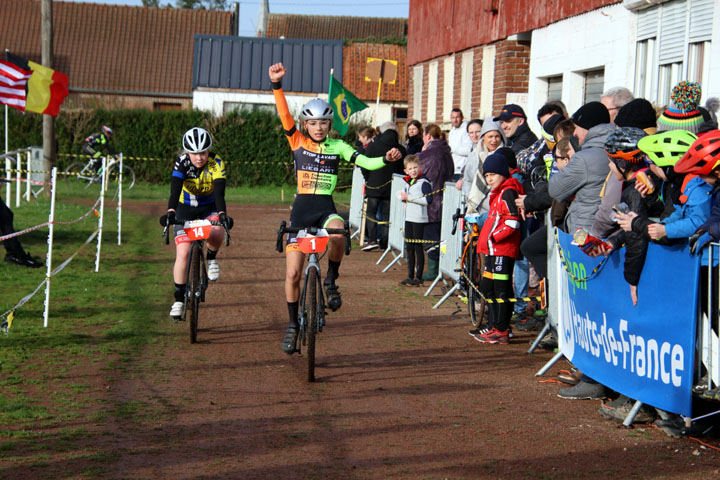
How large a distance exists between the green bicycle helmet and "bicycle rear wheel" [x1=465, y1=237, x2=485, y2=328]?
396 centimetres

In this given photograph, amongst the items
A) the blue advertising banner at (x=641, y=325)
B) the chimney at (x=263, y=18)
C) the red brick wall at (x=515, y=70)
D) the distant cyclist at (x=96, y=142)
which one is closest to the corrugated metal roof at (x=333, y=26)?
the chimney at (x=263, y=18)

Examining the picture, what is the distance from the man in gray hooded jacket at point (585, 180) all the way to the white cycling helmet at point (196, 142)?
141 inches

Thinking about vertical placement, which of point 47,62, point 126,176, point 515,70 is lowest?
point 126,176

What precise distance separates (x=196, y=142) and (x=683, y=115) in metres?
4.70

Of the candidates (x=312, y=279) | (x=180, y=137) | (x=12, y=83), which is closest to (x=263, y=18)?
(x=180, y=137)

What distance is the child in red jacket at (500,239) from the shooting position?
31.1ft

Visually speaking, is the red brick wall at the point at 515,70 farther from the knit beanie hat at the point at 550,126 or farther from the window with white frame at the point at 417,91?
the knit beanie hat at the point at 550,126

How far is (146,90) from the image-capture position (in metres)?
53.8

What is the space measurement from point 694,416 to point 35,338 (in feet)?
20.2

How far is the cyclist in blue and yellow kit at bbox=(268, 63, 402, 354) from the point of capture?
27.9ft

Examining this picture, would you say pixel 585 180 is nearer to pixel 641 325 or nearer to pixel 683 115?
pixel 683 115

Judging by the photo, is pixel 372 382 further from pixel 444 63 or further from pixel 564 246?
pixel 444 63

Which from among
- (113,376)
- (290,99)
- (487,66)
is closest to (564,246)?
(113,376)

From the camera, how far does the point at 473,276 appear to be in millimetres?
10375
